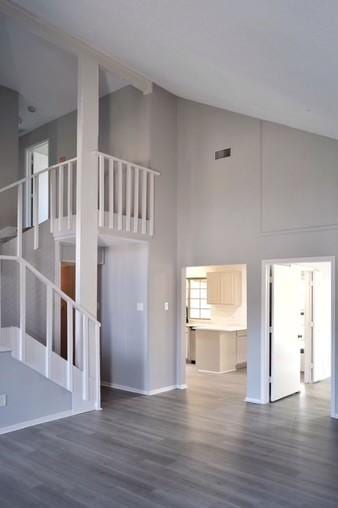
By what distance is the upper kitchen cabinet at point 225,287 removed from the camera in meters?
8.80

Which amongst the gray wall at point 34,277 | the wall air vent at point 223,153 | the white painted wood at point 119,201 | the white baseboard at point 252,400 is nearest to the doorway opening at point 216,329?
the white baseboard at point 252,400

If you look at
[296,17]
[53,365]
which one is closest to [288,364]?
[53,365]

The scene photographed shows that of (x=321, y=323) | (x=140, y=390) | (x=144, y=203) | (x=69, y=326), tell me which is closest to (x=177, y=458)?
(x=69, y=326)

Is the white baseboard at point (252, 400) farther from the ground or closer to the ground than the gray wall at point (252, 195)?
closer to the ground

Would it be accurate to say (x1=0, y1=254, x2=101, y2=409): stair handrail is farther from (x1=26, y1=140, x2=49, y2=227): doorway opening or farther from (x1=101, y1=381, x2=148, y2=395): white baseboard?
(x1=26, y1=140, x2=49, y2=227): doorway opening

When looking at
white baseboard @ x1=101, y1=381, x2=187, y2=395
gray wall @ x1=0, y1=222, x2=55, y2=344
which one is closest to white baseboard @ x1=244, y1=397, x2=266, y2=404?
white baseboard @ x1=101, y1=381, x2=187, y2=395

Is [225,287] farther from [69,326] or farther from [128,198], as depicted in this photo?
[69,326]

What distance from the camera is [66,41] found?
5.28m

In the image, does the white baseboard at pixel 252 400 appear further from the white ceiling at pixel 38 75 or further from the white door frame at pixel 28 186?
the white door frame at pixel 28 186

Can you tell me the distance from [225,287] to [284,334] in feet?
8.95

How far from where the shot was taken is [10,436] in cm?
446

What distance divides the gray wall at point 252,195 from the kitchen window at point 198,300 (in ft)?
9.77

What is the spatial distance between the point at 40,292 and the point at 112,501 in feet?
12.1

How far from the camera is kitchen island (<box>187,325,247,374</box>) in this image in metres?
8.04
